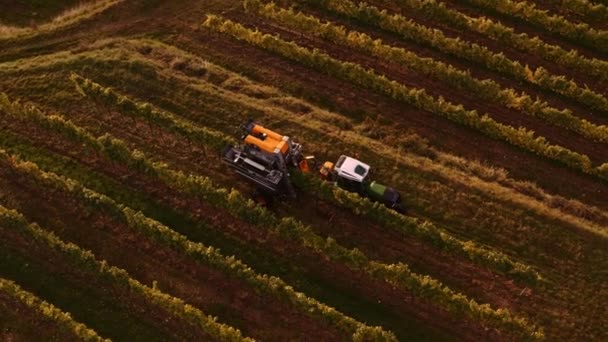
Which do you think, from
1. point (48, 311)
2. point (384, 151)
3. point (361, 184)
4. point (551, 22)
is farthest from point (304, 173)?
point (551, 22)

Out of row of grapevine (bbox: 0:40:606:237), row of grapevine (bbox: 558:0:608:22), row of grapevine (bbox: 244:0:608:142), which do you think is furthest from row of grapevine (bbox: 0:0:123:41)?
row of grapevine (bbox: 558:0:608:22)

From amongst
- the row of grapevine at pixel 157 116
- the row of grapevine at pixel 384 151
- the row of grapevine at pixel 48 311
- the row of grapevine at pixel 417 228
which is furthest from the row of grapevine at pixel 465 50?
the row of grapevine at pixel 48 311

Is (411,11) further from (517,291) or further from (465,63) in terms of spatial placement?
(517,291)

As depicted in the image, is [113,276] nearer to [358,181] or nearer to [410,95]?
[358,181]

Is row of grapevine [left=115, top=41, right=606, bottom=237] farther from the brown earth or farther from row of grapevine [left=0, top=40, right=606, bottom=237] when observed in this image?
the brown earth

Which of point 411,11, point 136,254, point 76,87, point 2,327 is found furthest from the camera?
point 411,11

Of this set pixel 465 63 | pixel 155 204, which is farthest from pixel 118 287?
pixel 465 63
